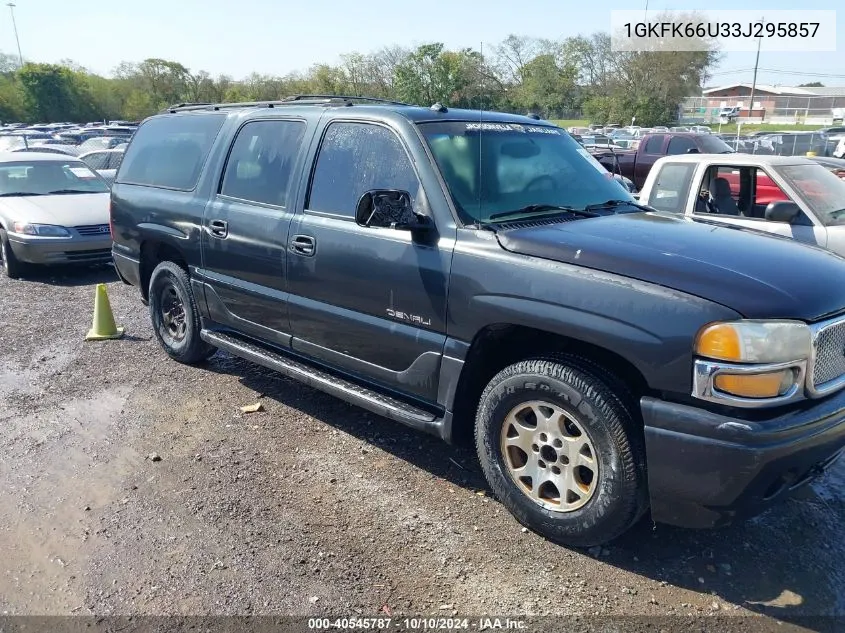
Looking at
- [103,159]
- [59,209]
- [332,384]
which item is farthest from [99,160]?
[332,384]

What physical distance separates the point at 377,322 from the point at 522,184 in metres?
1.13

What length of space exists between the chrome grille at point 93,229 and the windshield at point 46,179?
121 cm

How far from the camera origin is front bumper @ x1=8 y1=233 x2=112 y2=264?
29.0ft

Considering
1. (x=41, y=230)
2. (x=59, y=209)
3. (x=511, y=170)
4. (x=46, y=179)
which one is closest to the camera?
(x=511, y=170)

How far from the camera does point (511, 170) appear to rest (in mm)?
3938

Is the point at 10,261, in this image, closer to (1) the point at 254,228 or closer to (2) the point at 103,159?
(1) the point at 254,228

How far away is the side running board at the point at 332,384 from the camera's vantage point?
3666mm

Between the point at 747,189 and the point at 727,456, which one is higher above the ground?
the point at 747,189

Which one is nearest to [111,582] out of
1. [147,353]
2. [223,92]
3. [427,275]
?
[427,275]

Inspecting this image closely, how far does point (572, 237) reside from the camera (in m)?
3.29

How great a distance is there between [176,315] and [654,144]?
12.2m

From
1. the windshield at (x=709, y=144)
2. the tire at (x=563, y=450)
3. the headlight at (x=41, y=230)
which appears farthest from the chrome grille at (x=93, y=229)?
the windshield at (x=709, y=144)

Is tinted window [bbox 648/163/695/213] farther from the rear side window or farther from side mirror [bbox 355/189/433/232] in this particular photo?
the rear side window

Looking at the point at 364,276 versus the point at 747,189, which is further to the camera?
the point at 747,189
